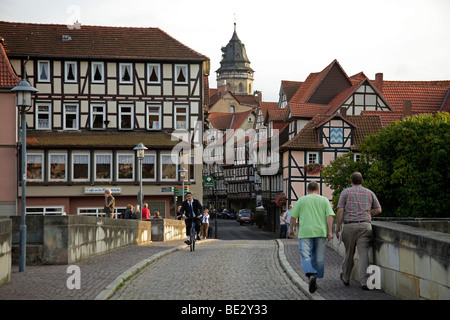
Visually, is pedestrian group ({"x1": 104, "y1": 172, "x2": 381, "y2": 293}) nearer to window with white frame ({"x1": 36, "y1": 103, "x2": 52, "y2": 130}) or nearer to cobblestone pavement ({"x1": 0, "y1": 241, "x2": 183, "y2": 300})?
cobblestone pavement ({"x1": 0, "y1": 241, "x2": 183, "y2": 300})

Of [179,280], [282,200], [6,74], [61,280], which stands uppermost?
[6,74]

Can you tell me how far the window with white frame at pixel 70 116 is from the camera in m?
51.7

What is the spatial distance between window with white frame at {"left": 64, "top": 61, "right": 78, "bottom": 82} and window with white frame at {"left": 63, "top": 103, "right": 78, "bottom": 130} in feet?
5.81

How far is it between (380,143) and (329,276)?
94.6 ft

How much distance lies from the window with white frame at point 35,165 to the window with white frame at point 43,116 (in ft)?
7.78

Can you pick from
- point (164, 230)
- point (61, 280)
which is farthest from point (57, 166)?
point (61, 280)

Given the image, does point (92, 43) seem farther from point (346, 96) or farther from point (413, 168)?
point (413, 168)

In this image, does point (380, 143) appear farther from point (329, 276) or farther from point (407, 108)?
point (329, 276)

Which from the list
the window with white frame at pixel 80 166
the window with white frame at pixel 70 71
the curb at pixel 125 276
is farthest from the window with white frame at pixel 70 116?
the curb at pixel 125 276

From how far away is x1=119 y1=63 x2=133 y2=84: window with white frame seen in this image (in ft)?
173

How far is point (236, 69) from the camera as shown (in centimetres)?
17762

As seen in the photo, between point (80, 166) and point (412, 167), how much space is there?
22162 mm

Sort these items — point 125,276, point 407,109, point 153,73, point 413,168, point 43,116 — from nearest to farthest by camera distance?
point 125,276
point 413,168
point 43,116
point 153,73
point 407,109
